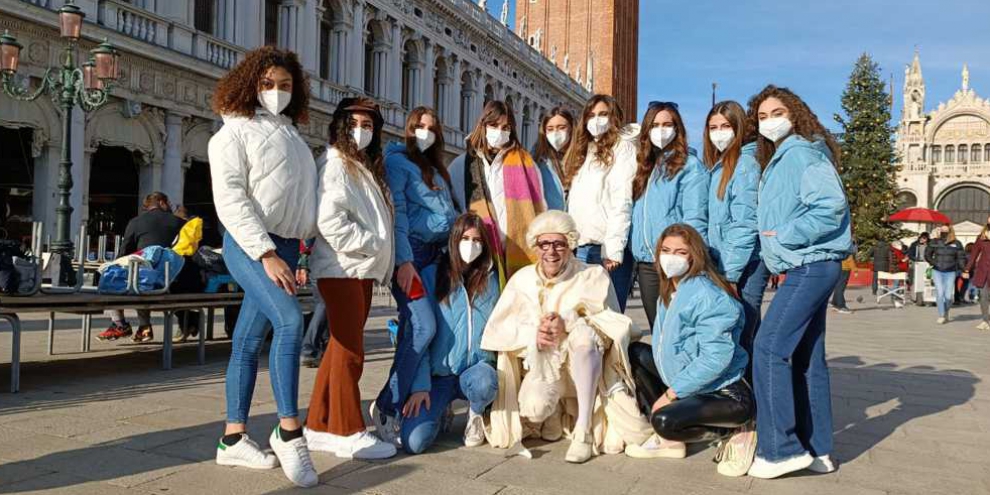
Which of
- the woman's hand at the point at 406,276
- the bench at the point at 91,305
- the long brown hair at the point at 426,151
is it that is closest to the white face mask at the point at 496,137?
the long brown hair at the point at 426,151

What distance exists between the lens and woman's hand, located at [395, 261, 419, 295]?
4.08 m

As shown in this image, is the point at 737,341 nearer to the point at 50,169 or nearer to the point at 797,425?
the point at 797,425

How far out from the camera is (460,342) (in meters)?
4.20

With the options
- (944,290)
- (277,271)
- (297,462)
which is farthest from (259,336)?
(944,290)

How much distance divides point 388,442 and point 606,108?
244 centimetres

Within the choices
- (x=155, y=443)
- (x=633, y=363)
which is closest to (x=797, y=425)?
(x=633, y=363)

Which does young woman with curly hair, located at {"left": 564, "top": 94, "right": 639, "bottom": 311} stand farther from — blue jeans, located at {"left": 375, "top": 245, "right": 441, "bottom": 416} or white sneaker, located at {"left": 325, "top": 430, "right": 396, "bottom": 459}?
white sneaker, located at {"left": 325, "top": 430, "right": 396, "bottom": 459}

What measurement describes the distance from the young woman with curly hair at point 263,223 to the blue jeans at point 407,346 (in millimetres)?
717

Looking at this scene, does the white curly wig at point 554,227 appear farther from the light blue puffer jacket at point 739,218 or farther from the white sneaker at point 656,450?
the white sneaker at point 656,450

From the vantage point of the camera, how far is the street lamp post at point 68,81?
10761 mm

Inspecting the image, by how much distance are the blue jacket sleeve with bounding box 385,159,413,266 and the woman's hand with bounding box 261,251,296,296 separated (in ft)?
2.63

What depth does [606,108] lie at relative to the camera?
16.2 ft

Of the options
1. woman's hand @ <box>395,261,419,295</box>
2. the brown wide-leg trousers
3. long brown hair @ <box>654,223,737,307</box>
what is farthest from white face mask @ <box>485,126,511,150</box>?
the brown wide-leg trousers

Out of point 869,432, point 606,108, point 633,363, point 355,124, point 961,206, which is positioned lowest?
point 869,432
